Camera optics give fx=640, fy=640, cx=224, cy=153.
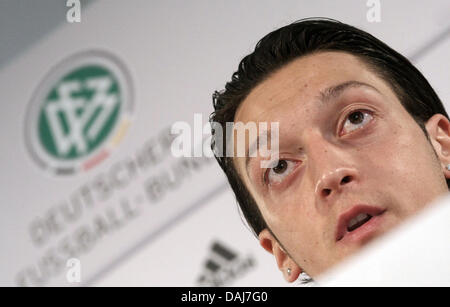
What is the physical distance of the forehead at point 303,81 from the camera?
0.91 m

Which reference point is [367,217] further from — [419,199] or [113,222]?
[113,222]

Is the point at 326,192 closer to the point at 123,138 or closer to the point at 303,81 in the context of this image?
the point at 303,81

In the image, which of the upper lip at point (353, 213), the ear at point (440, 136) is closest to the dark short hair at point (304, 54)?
the ear at point (440, 136)

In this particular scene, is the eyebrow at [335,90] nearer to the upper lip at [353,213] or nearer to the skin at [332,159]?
the skin at [332,159]

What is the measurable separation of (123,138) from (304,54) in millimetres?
407

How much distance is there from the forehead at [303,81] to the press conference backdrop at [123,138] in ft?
0.40

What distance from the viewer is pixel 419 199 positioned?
838mm

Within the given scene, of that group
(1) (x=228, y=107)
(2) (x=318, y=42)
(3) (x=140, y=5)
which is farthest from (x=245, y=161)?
(3) (x=140, y=5)

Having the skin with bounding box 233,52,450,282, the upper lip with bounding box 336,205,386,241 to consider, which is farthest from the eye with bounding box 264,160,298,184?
the upper lip with bounding box 336,205,386,241

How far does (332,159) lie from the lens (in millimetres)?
861

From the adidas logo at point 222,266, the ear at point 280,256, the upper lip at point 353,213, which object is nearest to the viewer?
the upper lip at point 353,213

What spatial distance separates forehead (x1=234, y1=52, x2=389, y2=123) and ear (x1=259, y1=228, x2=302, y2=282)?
18 cm

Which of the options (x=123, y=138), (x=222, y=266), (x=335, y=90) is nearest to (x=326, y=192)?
(x=335, y=90)

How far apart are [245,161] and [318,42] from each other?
0.21 meters
